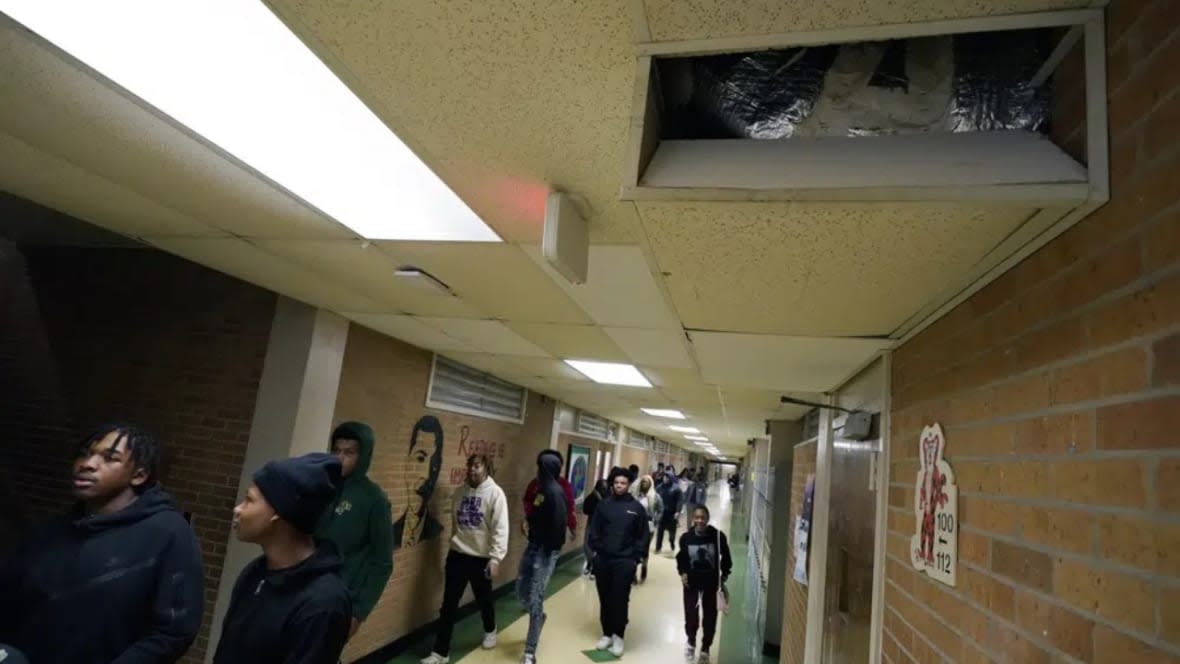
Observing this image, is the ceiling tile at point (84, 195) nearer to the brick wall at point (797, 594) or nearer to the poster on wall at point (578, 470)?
the brick wall at point (797, 594)

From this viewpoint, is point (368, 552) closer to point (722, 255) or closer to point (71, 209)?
point (71, 209)

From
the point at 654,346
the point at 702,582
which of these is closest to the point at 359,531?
the point at 654,346

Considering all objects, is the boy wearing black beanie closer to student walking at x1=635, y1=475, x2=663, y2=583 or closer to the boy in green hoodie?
the boy in green hoodie

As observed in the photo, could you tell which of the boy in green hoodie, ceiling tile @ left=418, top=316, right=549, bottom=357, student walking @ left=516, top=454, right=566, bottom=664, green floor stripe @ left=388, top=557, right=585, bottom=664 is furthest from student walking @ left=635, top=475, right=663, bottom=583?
the boy in green hoodie

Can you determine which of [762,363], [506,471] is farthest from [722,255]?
[506,471]

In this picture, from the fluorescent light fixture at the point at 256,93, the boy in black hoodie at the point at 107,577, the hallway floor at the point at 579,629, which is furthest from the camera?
the hallway floor at the point at 579,629

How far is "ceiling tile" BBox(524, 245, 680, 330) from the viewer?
202cm

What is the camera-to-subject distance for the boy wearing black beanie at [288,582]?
162 centimetres

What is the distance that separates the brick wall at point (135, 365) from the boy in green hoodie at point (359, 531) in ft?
2.74

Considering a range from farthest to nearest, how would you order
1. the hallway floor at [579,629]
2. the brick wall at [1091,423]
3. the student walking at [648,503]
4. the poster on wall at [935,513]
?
the student walking at [648,503] → the hallway floor at [579,629] → the poster on wall at [935,513] → the brick wall at [1091,423]

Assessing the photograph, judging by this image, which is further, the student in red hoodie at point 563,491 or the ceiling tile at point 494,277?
the student in red hoodie at point 563,491

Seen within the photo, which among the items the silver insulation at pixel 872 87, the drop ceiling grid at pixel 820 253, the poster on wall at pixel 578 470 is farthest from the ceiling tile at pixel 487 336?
the poster on wall at pixel 578 470

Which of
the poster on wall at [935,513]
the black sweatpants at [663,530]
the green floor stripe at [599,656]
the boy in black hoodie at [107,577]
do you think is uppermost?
the poster on wall at [935,513]

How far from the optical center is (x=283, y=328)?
3.53 m
